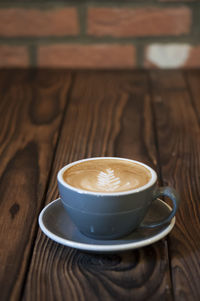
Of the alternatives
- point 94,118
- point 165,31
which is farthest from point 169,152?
point 165,31

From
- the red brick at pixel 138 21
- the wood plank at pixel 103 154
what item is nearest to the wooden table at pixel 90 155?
the wood plank at pixel 103 154

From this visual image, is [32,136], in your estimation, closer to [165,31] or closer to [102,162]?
[102,162]

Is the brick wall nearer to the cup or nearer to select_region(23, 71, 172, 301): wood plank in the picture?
select_region(23, 71, 172, 301): wood plank

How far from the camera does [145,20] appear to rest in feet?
4.33

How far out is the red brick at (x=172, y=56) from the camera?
4.45 ft

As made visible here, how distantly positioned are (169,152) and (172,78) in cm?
50

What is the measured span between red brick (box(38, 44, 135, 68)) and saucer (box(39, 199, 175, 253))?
87cm

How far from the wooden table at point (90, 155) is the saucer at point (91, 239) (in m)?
0.02

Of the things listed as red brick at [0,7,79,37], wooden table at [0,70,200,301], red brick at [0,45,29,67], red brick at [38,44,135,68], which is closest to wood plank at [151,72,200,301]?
wooden table at [0,70,200,301]

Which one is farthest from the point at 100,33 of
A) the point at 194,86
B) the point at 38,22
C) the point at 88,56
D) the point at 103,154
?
the point at 103,154

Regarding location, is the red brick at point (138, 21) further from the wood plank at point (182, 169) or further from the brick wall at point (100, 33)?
the wood plank at point (182, 169)

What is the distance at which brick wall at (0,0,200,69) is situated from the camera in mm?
1308

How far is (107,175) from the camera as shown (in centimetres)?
54

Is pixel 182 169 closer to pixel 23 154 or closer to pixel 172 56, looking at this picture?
pixel 23 154
